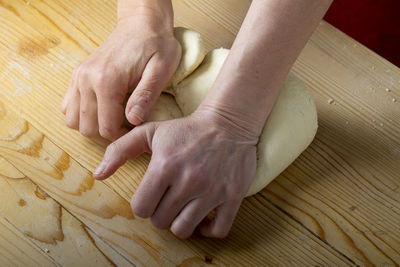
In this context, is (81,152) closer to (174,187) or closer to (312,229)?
(174,187)

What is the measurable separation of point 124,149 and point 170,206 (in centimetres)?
13

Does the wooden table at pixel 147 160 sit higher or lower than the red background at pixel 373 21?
lower

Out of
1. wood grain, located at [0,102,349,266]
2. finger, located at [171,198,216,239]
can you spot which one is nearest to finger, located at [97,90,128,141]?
wood grain, located at [0,102,349,266]

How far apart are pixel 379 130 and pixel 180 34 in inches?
19.3

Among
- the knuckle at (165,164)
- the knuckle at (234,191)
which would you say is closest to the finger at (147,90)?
the knuckle at (165,164)

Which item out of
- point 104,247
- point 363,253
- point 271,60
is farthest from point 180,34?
point 363,253

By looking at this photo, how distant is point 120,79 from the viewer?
0.81 metres

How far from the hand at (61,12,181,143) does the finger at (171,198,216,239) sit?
0.60 ft

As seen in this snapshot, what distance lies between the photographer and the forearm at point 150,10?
89 centimetres

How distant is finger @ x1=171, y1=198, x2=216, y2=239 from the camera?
2.39 ft

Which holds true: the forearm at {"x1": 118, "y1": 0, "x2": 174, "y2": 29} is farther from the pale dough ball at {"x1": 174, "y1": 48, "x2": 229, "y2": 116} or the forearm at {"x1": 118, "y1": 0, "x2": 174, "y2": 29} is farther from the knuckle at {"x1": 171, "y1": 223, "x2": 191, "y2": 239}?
the knuckle at {"x1": 171, "y1": 223, "x2": 191, "y2": 239}

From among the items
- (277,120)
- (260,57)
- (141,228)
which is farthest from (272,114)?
(141,228)

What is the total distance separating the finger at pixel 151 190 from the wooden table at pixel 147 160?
0.29ft

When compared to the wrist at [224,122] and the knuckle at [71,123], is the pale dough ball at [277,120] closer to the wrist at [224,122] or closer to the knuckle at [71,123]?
the wrist at [224,122]
